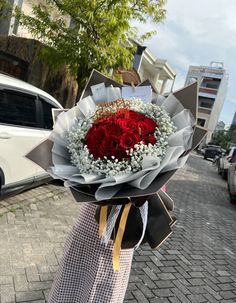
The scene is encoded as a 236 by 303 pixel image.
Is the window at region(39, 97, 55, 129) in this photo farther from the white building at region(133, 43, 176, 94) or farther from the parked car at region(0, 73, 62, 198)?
the white building at region(133, 43, 176, 94)

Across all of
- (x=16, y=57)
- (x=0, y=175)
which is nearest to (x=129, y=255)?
(x=0, y=175)

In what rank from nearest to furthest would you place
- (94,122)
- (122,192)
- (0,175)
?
(122,192) < (94,122) < (0,175)

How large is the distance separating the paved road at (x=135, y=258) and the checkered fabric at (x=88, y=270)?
109 centimetres

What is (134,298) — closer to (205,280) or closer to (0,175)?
(205,280)

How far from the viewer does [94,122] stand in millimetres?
1904

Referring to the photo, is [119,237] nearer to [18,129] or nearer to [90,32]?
[18,129]

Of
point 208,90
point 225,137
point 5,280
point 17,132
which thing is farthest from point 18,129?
point 208,90

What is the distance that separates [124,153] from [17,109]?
3.45 metres

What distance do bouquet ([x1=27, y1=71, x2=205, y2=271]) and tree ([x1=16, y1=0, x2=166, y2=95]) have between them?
5738 millimetres

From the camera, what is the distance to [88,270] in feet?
7.00

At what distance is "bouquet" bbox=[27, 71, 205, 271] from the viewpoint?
1.67 m

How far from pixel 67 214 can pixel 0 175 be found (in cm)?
130

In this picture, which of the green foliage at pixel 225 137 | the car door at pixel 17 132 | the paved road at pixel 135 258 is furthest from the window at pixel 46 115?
the green foliage at pixel 225 137

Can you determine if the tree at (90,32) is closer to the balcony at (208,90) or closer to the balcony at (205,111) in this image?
the balcony at (205,111)
